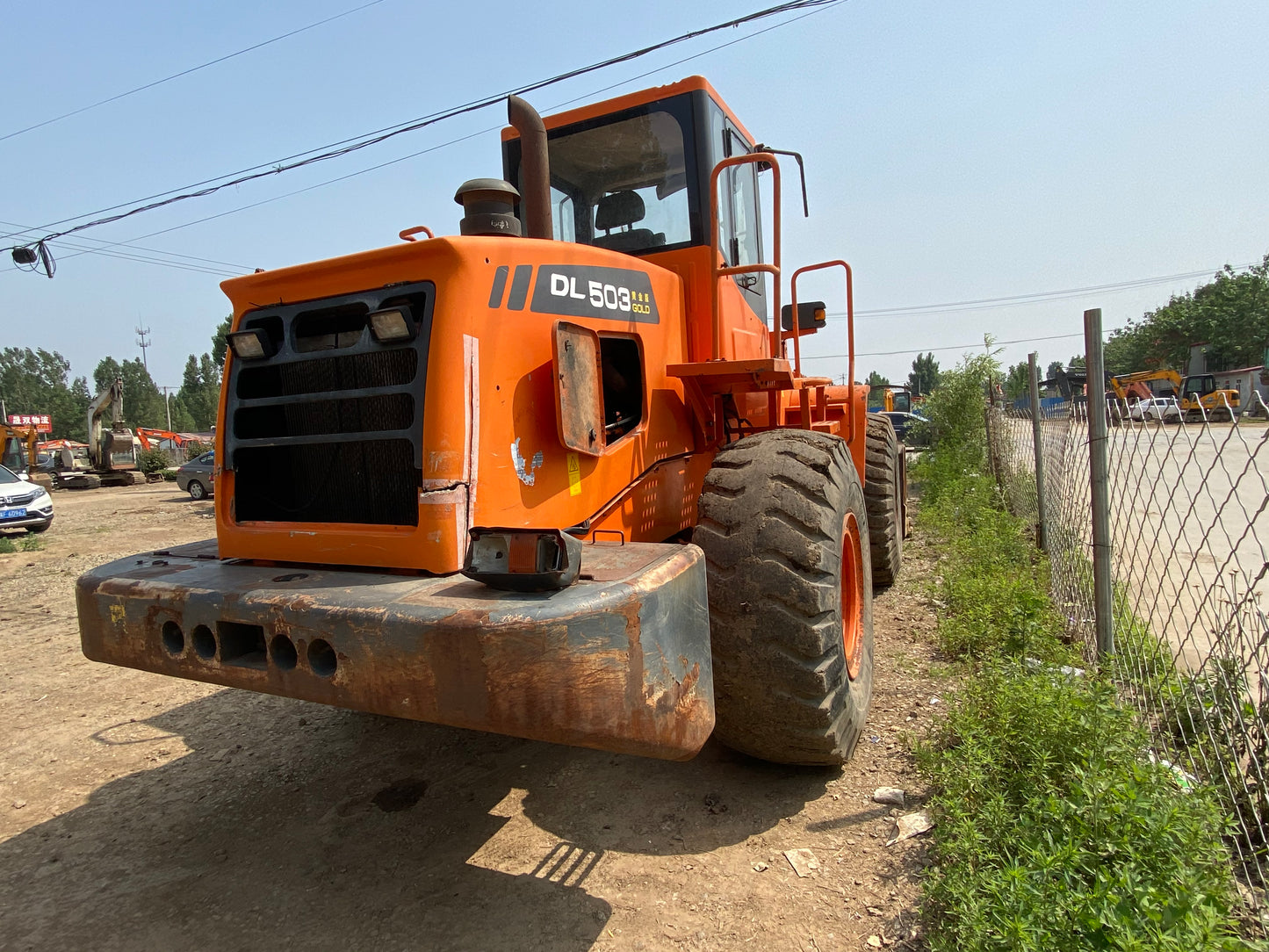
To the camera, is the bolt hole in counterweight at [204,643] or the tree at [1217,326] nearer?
the bolt hole in counterweight at [204,643]

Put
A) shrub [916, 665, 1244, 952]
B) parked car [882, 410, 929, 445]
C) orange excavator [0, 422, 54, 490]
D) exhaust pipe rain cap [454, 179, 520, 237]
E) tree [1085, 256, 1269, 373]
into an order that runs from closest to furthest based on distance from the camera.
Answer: shrub [916, 665, 1244, 952], exhaust pipe rain cap [454, 179, 520, 237], parked car [882, 410, 929, 445], orange excavator [0, 422, 54, 490], tree [1085, 256, 1269, 373]

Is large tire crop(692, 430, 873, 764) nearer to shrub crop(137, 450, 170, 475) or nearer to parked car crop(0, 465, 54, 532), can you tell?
parked car crop(0, 465, 54, 532)

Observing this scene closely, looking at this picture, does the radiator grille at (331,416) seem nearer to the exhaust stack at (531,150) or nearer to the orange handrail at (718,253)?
the exhaust stack at (531,150)

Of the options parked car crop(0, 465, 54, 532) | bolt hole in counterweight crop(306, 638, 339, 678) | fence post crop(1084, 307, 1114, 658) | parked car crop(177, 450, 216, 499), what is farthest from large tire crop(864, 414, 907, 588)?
parked car crop(177, 450, 216, 499)

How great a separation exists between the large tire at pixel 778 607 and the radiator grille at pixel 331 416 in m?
1.13

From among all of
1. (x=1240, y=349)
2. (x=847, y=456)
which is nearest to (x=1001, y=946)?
(x=847, y=456)

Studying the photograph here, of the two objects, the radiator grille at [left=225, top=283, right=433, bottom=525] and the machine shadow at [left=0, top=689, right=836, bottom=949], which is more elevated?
the radiator grille at [left=225, top=283, right=433, bottom=525]

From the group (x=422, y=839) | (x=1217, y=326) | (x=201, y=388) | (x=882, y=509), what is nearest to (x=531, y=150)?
(x=422, y=839)

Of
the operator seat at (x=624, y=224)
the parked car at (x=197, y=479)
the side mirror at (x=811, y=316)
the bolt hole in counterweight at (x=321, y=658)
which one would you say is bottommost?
the parked car at (x=197, y=479)

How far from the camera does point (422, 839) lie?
9.86 feet

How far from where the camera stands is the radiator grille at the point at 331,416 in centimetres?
265

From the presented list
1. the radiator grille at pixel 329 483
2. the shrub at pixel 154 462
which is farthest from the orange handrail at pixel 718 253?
the shrub at pixel 154 462

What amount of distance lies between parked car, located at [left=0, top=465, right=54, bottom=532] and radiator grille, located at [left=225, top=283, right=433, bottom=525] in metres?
13.9

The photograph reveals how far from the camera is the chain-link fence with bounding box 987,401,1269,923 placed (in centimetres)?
250
